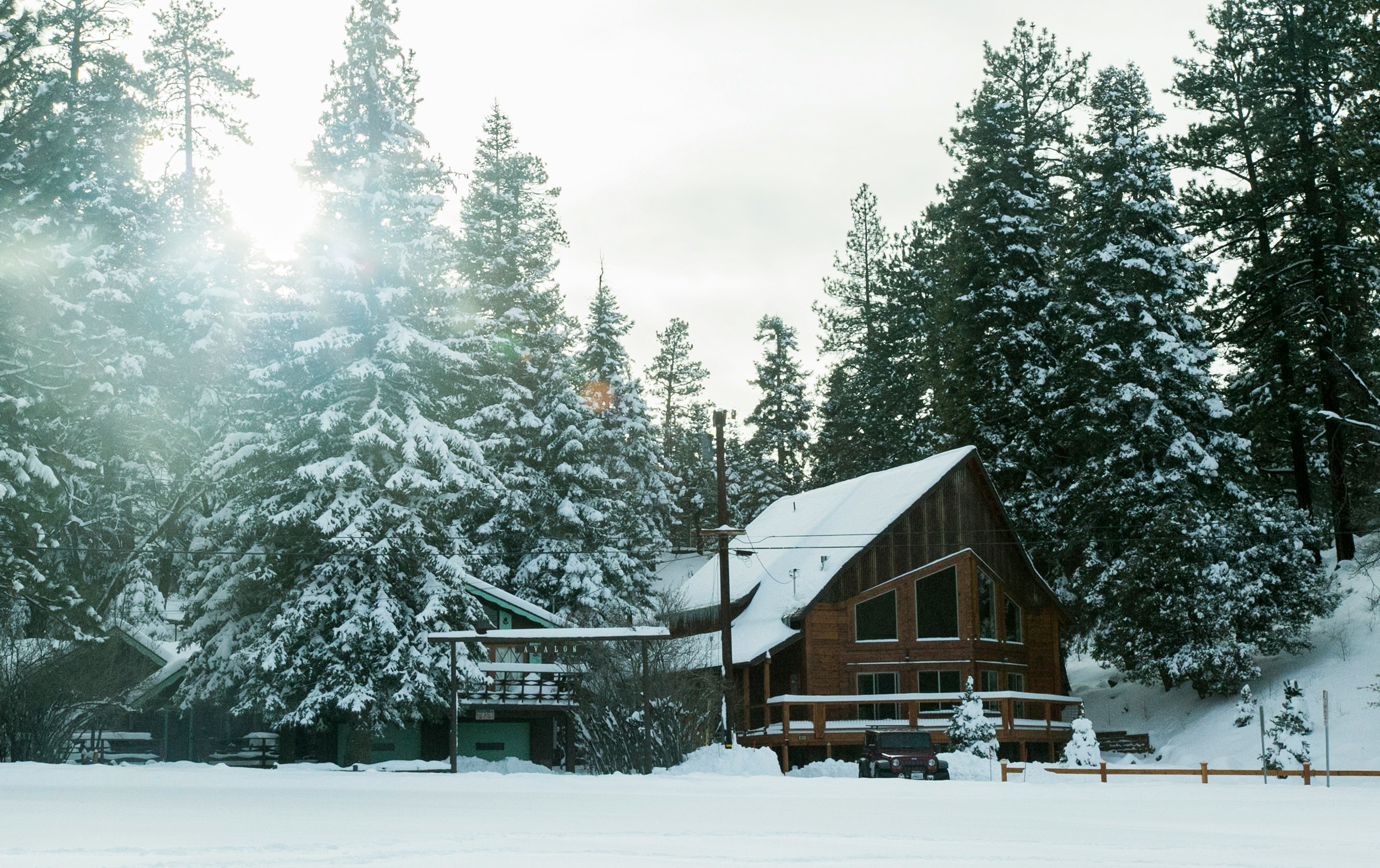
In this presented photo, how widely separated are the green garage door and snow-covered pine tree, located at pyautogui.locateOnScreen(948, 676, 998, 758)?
1351 cm

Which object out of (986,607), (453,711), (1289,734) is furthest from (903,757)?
(986,607)

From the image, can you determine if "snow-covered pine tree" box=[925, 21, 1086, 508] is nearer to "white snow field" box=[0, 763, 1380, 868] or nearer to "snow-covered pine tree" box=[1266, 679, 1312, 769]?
"snow-covered pine tree" box=[1266, 679, 1312, 769]

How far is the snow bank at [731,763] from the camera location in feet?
95.7

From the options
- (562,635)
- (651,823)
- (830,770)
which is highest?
(562,635)

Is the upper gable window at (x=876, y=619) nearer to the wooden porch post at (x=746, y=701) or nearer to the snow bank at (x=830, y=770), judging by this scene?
the wooden porch post at (x=746, y=701)

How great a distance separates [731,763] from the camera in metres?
29.3

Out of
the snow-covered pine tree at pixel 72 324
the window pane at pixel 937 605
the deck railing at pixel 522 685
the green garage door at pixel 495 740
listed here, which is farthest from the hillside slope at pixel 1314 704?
the snow-covered pine tree at pixel 72 324

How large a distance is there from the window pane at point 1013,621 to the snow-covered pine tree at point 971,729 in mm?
8550

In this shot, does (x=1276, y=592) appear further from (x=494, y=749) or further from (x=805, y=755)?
(x=494, y=749)

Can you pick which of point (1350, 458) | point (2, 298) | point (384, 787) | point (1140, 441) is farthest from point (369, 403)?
point (1350, 458)

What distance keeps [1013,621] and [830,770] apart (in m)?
11.8

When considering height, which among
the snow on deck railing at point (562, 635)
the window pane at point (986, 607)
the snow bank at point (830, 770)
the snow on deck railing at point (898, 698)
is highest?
the window pane at point (986, 607)

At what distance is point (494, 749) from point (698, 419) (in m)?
48.8

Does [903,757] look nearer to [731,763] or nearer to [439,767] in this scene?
[731,763]
